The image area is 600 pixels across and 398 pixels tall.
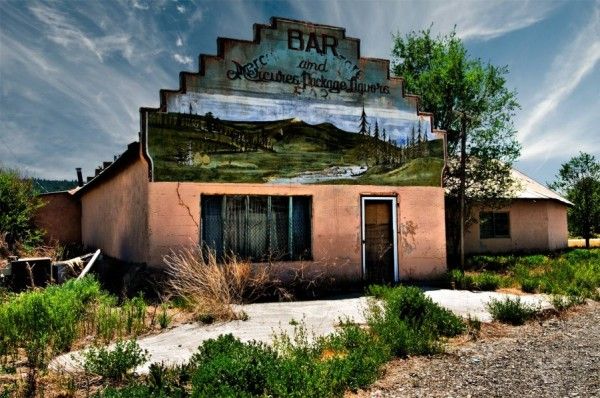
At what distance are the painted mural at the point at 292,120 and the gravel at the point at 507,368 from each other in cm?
596

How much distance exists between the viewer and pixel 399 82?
13.2 metres

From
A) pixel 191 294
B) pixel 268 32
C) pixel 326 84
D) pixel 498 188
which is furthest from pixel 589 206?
pixel 191 294

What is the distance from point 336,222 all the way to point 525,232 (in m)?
13.9

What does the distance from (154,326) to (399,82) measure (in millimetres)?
9344

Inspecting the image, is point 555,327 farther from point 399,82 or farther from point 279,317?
point 399,82

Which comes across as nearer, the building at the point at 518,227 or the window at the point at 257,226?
the window at the point at 257,226

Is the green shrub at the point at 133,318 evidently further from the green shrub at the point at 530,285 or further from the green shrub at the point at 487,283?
the green shrub at the point at 530,285

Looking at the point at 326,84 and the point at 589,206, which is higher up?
the point at 326,84

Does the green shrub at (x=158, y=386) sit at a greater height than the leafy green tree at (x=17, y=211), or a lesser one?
lesser

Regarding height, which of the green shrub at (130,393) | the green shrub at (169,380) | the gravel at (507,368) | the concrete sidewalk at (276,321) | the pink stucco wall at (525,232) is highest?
the pink stucco wall at (525,232)

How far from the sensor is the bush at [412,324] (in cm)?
628

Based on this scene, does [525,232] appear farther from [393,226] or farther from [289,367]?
[289,367]

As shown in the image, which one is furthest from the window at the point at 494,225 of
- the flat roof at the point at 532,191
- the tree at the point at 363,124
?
the tree at the point at 363,124

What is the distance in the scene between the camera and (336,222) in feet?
39.6
